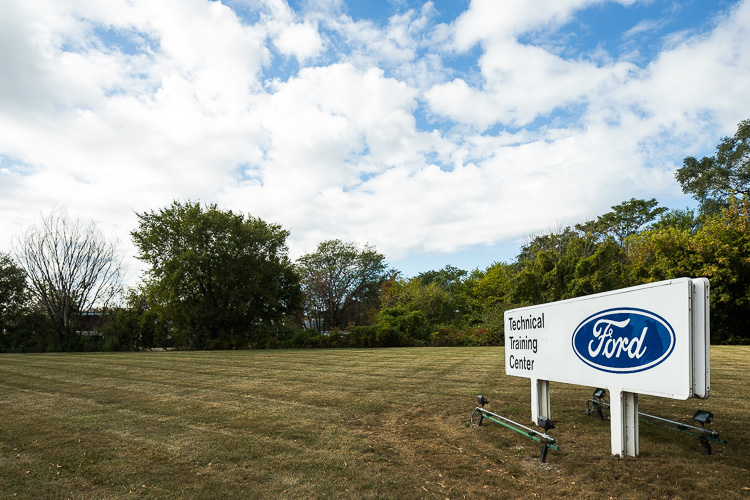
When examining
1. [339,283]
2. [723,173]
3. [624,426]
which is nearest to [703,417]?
[624,426]

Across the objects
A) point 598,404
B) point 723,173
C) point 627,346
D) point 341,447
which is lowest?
point 341,447

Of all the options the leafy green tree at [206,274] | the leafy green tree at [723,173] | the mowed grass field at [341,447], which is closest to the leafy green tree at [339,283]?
the leafy green tree at [206,274]

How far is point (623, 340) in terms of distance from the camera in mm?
4098

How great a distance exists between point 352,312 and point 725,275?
36628 mm

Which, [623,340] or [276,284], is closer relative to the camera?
[623,340]

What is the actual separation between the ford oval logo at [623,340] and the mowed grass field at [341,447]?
0.93 meters

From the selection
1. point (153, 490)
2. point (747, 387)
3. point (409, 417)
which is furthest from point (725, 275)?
point (153, 490)

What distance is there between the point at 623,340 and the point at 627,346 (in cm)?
7

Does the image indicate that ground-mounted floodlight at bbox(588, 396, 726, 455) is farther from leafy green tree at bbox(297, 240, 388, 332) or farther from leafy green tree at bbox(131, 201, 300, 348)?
leafy green tree at bbox(297, 240, 388, 332)

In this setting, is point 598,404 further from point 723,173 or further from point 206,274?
point 723,173

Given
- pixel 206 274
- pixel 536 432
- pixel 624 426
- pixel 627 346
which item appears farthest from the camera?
pixel 206 274

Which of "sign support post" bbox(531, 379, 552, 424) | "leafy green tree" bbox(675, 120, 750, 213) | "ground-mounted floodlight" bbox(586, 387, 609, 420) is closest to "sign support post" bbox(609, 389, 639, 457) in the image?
"sign support post" bbox(531, 379, 552, 424)

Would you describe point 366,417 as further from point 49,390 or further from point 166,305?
point 166,305

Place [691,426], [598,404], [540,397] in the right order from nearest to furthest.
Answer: [691,426] → [540,397] → [598,404]
